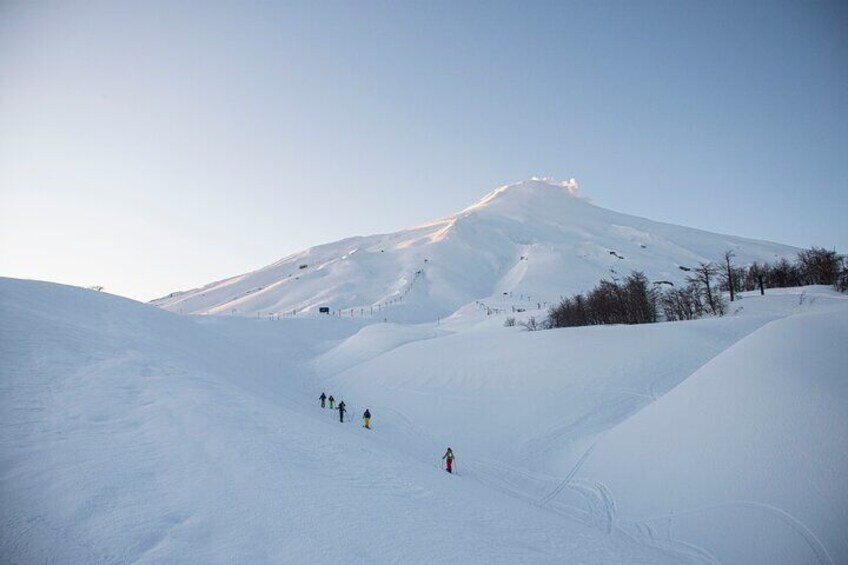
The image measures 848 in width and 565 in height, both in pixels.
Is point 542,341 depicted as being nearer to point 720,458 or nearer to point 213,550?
point 720,458

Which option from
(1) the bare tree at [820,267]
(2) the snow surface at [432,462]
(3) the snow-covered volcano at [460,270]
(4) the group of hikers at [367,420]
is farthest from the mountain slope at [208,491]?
(3) the snow-covered volcano at [460,270]

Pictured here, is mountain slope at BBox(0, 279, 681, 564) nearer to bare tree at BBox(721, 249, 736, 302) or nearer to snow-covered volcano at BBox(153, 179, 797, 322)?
bare tree at BBox(721, 249, 736, 302)

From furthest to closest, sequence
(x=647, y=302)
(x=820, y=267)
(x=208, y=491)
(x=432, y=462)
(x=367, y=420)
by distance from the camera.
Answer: (x=820, y=267) < (x=647, y=302) < (x=367, y=420) < (x=432, y=462) < (x=208, y=491)

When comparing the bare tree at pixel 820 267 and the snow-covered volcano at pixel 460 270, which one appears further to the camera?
the snow-covered volcano at pixel 460 270

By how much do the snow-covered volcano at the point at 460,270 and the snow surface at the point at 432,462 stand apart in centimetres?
6761

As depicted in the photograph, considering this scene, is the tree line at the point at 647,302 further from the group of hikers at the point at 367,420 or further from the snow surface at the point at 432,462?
the group of hikers at the point at 367,420

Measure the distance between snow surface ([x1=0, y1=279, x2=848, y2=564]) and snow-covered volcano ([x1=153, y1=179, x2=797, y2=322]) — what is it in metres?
67.6

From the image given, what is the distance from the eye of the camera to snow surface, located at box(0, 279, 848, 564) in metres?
7.05

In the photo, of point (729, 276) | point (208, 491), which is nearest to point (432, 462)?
point (208, 491)

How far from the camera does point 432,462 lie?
56.9 ft

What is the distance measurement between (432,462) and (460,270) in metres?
130

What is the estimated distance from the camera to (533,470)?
17.0 meters

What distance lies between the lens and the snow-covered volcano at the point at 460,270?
11388cm

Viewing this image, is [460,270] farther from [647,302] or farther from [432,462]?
[432,462]
